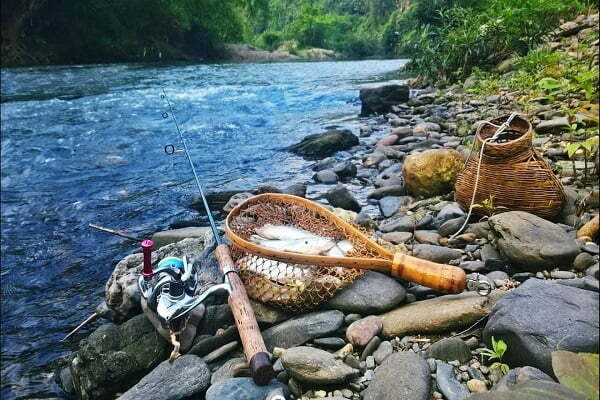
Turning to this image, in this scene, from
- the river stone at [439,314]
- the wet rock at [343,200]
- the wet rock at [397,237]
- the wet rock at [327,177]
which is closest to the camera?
the river stone at [439,314]

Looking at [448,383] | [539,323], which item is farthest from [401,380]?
[539,323]

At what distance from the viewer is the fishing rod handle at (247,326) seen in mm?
1882

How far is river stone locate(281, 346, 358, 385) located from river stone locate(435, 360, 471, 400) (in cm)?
36

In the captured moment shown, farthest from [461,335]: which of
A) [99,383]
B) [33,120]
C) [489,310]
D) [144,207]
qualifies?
[33,120]

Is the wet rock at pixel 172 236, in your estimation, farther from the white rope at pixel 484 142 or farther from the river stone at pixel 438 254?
the white rope at pixel 484 142

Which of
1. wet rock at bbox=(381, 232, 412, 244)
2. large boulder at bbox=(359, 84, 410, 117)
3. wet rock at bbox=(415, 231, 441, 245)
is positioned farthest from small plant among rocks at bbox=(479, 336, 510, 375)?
large boulder at bbox=(359, 84, 410, 117)

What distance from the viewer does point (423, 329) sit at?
6.98ft

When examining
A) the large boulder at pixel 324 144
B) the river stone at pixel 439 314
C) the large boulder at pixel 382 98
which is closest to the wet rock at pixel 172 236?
the river stone at pixel 439 314

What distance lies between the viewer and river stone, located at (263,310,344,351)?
225 centimetres

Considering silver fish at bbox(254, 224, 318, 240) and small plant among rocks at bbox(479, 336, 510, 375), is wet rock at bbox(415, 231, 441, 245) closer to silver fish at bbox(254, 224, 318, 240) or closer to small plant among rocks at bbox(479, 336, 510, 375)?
silver fish at bbox(254, 224, 318, 240)

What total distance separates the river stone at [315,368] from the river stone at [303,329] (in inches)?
9.8

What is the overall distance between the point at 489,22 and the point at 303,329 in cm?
188

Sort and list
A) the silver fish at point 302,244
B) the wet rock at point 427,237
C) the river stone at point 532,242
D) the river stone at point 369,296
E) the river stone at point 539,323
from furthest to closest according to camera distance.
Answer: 1. the wet rock at point 427,237
2. the silver fish at point 302,244
3. the river stone at point 369,296
4. the river stone at point 532,242
5. the river stone at point 539,323

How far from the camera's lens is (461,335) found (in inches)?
79.7
